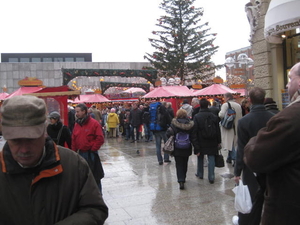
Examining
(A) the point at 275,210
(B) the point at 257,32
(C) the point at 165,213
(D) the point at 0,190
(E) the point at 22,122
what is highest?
(B) the point at 257,32

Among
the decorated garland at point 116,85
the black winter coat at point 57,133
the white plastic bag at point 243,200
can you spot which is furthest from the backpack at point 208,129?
the decorated garland at point 116,85

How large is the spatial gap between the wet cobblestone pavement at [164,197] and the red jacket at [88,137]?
1170mm

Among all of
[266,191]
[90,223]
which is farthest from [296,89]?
[90,223]

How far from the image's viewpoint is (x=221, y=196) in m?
5.91

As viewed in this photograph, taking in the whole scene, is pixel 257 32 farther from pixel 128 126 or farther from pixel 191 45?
pixel 191 45

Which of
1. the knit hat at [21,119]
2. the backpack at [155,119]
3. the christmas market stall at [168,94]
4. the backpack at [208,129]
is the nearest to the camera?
→ the knit hat at [21,119]

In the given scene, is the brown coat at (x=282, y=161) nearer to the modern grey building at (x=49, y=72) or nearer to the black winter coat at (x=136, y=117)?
the black winter coat at (x=136, y=117)

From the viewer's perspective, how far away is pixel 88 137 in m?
5.41

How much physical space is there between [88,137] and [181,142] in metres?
2.06

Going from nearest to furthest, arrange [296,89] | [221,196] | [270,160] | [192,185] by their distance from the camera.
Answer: [270,160] < [296,89] < [221,196] < [192,185]

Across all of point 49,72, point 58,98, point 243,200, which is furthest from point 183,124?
point 49,72

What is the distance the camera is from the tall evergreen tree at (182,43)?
33562 millimetres

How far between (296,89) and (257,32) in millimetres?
7148

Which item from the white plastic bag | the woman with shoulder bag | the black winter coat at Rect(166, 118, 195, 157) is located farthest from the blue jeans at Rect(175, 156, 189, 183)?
the white plastic bag
